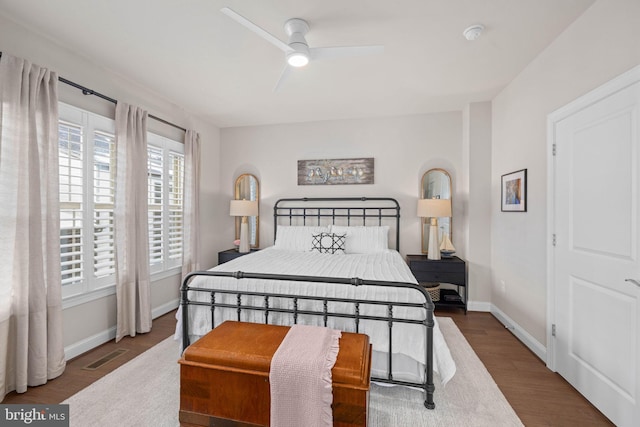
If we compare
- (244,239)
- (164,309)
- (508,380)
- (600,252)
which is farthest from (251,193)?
(600,252)

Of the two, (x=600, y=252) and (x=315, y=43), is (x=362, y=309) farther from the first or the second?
(x=315, y=43)

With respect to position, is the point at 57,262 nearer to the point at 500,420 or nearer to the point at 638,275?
the point at 500,420

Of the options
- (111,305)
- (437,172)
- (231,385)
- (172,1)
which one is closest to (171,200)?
(111,305)

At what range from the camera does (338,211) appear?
454cm

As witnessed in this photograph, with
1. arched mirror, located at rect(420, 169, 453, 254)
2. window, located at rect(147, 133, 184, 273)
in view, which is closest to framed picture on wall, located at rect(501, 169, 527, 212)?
arched mirror, located at rect(420, 169, 453, 254)

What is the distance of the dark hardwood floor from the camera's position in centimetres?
189

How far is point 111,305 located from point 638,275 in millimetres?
4359

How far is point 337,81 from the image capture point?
3.15 metres

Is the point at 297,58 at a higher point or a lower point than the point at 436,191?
higher

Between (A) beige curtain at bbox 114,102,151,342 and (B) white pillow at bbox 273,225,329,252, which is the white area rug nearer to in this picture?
(A) beige curtain at bbox 114,102,151,342

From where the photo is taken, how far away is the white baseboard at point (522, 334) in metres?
2.60

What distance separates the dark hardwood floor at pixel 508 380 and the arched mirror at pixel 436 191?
1383 mm

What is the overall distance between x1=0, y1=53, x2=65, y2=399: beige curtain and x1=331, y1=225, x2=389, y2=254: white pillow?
3032 millimetres

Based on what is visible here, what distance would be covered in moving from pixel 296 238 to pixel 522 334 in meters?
2.88
